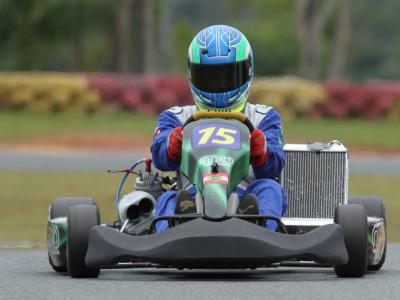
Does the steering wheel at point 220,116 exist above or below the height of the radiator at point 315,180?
above

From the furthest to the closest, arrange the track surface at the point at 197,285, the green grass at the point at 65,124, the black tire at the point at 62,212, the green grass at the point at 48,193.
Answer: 1. the green grass at the point at 65,124
2. the green grass at the point at 48,193
3. the black tire at the point at 62,212
4. the track surface at the point at 197,285

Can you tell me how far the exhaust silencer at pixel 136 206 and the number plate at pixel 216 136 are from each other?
61 cm

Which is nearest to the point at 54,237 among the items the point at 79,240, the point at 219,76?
the point at 79,240

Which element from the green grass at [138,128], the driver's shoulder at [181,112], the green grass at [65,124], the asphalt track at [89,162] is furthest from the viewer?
the green grass at [65,124]

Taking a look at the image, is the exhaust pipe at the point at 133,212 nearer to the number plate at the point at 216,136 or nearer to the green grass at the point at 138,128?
the number plate at the point at 216,136

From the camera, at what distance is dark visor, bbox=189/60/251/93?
8.80 m

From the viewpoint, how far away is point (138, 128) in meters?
30.8

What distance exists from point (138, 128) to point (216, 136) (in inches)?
888

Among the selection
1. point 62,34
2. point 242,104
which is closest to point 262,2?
point 62,34

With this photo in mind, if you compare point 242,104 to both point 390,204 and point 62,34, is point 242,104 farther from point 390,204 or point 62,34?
point 62,34

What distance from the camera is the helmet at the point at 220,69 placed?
874 centimetres

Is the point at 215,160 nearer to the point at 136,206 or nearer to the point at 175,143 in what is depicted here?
the point at 175,143

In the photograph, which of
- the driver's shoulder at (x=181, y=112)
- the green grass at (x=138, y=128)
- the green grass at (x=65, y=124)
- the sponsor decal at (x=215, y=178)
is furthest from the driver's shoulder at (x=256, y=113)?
the green grass at (x=65, y=124)

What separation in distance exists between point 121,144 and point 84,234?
66.7ft
